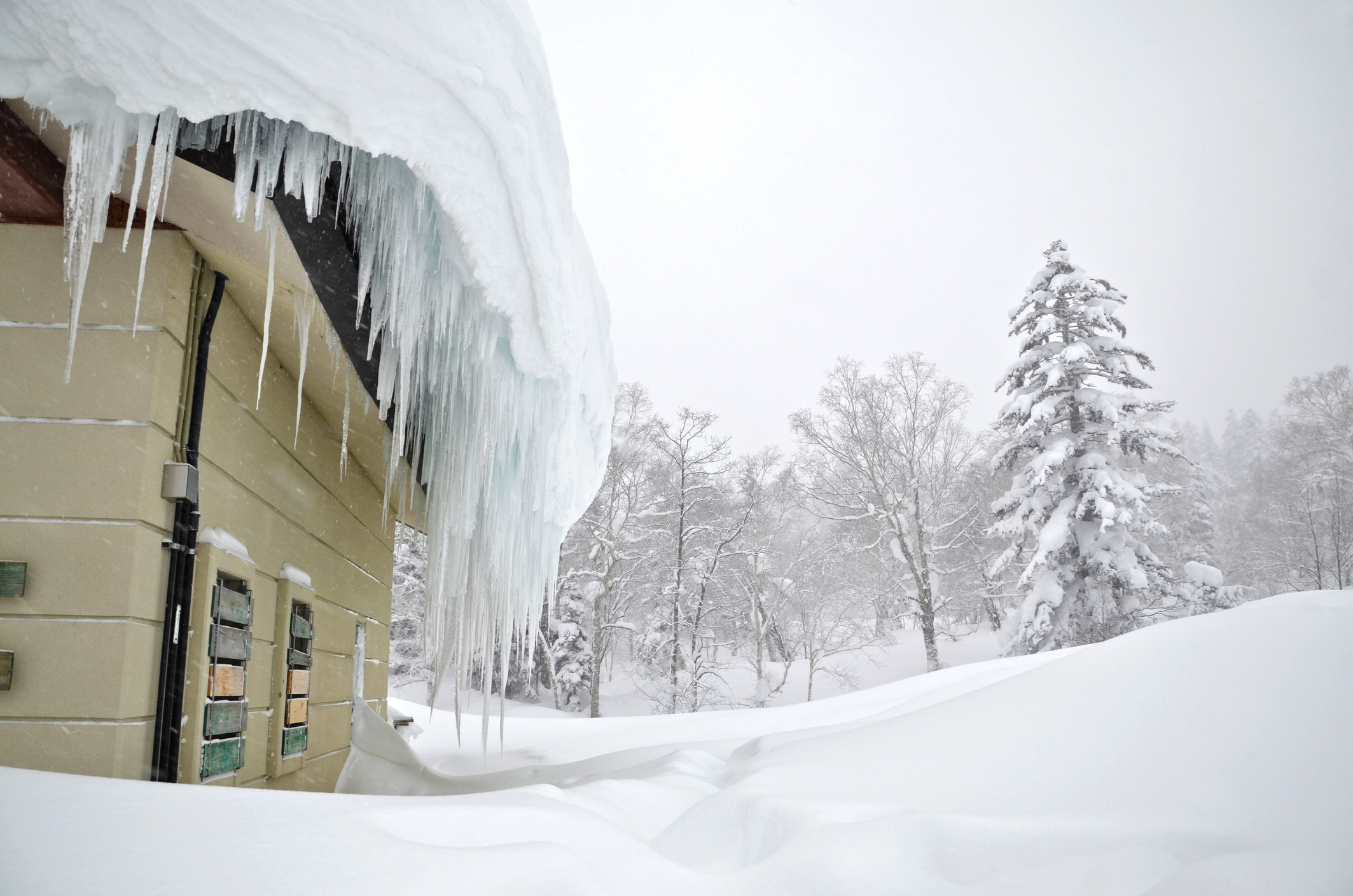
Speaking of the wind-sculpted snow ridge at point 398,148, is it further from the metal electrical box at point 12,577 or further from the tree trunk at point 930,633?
the tree trunk at point 930,633

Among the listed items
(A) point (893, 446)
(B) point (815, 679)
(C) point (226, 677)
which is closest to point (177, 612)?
(C) point (226, 677)

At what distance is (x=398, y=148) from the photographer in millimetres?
1546

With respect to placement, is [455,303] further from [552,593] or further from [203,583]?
[552,593]

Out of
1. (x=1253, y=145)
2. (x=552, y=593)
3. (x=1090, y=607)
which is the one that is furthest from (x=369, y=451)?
(x=1253, y=145)

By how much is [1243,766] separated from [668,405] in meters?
103

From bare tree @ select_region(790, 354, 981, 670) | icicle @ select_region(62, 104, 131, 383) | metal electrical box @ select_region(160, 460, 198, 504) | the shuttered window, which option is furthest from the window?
bare tree @ select_region(790, 354, 981, 670)

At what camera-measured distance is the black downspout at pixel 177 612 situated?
2.24 m

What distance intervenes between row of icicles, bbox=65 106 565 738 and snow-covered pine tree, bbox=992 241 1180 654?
979 cm

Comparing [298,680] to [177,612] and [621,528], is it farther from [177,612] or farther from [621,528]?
[621,528]

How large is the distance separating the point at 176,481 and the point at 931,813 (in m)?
2.55

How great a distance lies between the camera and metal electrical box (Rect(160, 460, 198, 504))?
229cm

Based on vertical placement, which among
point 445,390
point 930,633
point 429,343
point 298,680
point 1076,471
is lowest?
point 930,633

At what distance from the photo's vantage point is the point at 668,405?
4134 inches

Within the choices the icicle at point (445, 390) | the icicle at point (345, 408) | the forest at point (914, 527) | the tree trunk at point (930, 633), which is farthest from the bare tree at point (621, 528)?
the icicle at point (445, 390)
